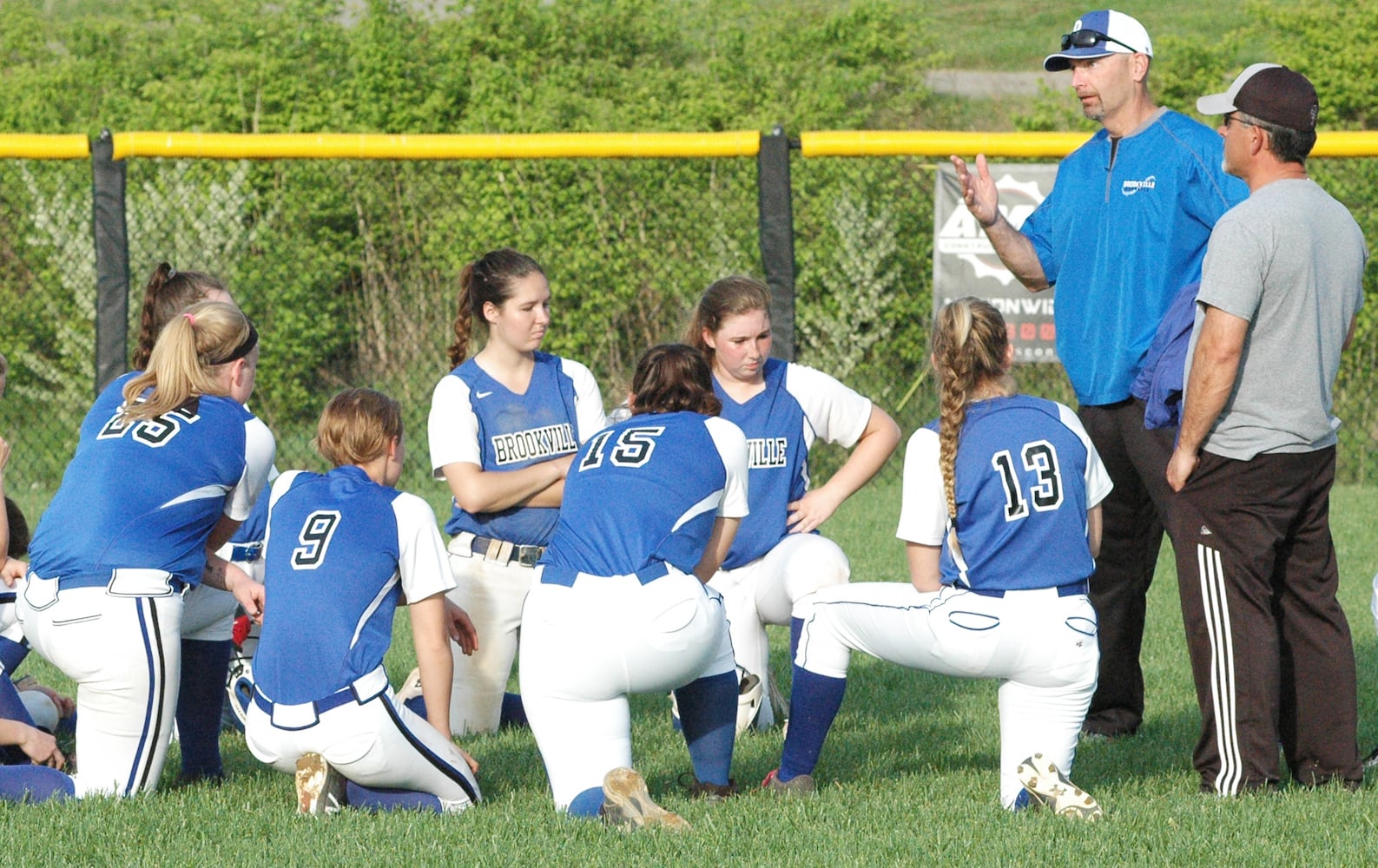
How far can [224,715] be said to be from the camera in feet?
18.0

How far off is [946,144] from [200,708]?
5521 mm

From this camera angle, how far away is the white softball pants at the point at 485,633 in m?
5.38

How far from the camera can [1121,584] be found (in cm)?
530

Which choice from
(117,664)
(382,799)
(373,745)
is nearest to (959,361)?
(373,745)

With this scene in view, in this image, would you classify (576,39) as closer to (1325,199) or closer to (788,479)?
(788,479)

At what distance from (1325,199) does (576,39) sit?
13115mm

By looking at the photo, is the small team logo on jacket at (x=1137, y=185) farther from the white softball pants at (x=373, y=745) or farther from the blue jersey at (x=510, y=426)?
the white softball pants at (x=373, y=745)

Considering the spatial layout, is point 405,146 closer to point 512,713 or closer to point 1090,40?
point 512,713

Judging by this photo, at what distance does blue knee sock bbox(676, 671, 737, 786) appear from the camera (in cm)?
436

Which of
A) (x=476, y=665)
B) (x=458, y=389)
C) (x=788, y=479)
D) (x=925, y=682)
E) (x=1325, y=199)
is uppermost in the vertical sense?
(x=1325, y=199)

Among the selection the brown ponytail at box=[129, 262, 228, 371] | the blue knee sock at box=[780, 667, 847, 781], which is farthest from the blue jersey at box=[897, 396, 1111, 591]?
the brown ponytail at box=[129, 262, 228, 371]

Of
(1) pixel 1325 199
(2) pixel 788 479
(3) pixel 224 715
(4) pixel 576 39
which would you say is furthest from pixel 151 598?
(4) pixel 576 39

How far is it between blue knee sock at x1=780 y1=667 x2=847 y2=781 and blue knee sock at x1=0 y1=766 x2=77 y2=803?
1980 mm

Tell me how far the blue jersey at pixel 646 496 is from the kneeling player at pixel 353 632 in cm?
41
